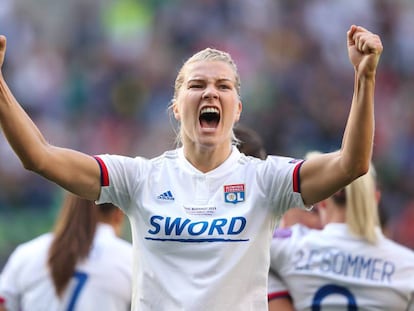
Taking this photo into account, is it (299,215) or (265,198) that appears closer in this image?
(265,198)

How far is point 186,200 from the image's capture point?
4.14 m

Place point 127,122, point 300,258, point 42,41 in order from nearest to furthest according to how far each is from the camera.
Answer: point 300,258 < point 127,122 < point 42,41

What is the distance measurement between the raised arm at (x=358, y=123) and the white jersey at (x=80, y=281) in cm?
231

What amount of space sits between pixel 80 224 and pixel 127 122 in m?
7.60

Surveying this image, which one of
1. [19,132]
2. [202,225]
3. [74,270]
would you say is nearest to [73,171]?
[19,132]

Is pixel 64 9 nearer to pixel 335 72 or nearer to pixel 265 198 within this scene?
pixel 335 72

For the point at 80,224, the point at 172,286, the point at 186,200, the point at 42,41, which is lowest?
the point at 172,286

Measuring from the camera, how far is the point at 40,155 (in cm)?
391

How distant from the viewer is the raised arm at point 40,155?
12.7 ft

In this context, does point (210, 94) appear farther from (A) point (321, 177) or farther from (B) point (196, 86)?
(A) point (321, 177)

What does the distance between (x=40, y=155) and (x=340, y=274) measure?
2037mm

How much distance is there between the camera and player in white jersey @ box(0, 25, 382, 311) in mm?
3885

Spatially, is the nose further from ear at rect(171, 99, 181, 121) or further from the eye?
ear at rect(171, 99, 181, 121)

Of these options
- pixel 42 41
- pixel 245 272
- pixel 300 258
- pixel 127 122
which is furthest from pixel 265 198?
pixel 42 41
